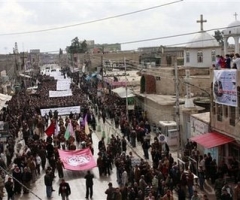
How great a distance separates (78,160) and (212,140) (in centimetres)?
608

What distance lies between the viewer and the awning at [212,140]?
20.9 m

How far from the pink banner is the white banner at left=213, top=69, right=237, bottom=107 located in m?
6.28

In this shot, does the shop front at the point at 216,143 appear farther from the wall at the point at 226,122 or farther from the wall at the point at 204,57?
the wall at the point at 204,57

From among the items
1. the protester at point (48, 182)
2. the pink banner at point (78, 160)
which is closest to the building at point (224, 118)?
the pink banner at point (78, 160)

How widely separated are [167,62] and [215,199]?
56.1 m

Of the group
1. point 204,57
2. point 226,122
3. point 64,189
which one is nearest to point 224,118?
point 226,122

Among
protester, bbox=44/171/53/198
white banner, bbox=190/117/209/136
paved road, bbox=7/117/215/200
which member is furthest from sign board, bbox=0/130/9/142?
white banner, bbox=190/117/209/136

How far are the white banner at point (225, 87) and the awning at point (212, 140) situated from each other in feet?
5.02

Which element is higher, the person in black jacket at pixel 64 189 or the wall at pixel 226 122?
the wall at pixel 226 122

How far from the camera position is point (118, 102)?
44.5 m

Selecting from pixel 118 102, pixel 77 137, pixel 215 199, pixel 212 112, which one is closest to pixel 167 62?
pixel 118 102

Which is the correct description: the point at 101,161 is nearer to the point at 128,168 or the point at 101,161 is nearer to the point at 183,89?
the point at 128,168

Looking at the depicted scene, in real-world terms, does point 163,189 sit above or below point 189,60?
below

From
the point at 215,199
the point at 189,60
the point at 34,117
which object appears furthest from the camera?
the point at 189,60
